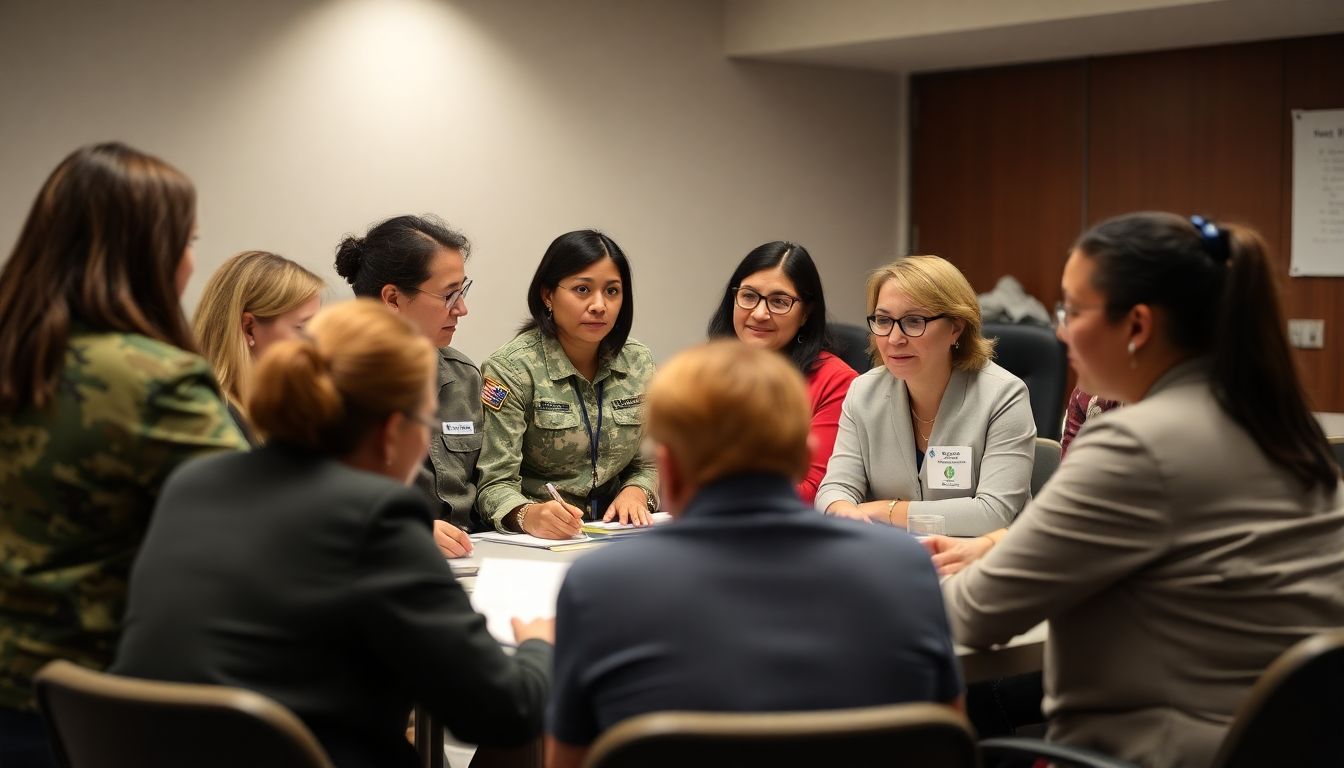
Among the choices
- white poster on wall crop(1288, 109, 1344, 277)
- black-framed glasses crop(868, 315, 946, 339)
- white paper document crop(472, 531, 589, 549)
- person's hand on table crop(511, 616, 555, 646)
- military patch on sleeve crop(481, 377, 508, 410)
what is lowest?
white paper document crop(472, 531, 589, 549)

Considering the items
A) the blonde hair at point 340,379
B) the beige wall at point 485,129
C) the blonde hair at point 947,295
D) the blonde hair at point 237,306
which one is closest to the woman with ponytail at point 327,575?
the blonde hair at point 340,379

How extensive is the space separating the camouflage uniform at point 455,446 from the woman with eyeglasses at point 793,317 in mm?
827

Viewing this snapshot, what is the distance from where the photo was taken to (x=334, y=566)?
5.15ft

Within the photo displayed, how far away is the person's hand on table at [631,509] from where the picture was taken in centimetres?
320

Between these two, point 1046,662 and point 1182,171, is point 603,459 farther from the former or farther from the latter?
point 1182,171

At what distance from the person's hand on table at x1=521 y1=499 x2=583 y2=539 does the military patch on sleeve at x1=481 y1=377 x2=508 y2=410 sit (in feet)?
1.60

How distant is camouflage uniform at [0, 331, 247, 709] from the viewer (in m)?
1.78

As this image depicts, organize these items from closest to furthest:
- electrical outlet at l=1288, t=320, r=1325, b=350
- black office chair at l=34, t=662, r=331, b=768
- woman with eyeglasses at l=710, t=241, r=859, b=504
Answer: black office chair at l=34, t=662, r=331, b=768, woman with eyeglasses at l=710, t=241, r=859, b=504, electrical outlet at l=1288, t=320, r=1325, b=350

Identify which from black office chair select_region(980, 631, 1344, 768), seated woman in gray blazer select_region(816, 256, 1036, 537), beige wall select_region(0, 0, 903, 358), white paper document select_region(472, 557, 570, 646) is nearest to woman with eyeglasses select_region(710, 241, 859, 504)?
seated woman in gray blazer select_region(816, 256, 1036, 537)

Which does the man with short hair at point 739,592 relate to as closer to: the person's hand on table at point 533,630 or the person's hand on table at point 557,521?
the person's hand on table at point 533,630

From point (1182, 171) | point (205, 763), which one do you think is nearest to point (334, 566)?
point (205, 763)

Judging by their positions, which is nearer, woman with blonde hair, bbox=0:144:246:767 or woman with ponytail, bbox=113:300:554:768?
woman with ponytail, bbox=113:300:554:768

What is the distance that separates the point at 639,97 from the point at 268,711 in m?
5.18

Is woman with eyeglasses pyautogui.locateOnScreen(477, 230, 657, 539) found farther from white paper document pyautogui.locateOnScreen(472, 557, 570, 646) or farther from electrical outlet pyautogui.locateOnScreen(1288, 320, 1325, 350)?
electrical outlet pyautogui.locateOnScreen(1288, 320, 1325, 350)
